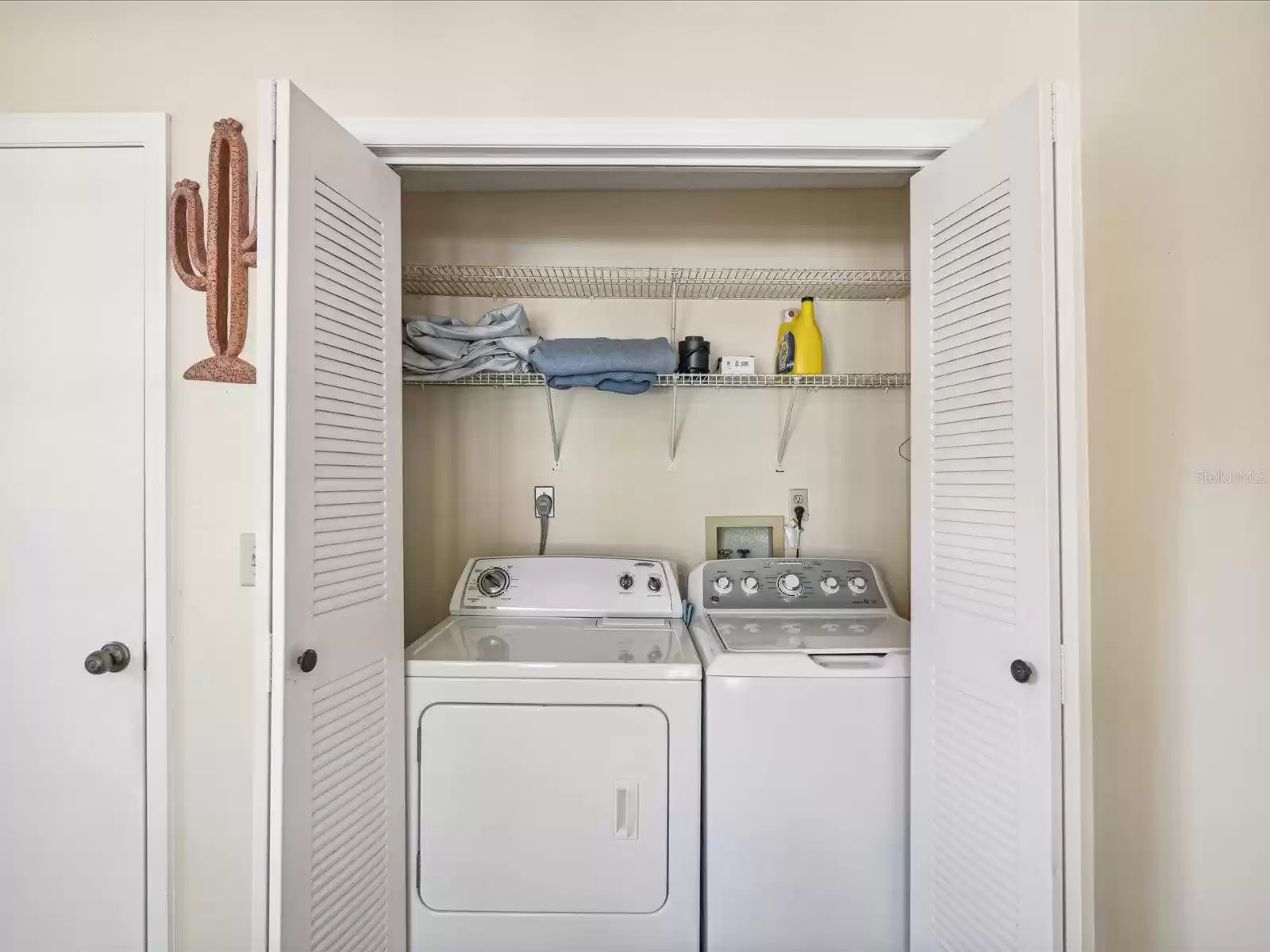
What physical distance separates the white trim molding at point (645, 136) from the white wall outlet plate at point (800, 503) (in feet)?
3.67

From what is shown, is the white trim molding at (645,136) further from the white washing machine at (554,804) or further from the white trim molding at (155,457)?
the white washing machine at (554,804)

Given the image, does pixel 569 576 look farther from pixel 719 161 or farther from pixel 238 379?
pixel 719 161

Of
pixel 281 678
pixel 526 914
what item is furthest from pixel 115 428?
pixel 526 914

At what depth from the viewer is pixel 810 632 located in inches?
68.1

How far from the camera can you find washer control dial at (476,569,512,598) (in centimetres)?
194

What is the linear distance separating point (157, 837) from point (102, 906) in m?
0.24

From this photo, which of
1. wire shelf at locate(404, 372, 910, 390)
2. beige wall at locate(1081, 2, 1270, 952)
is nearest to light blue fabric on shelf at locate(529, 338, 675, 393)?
wire shelf at locate(404, 372, 910, 390)

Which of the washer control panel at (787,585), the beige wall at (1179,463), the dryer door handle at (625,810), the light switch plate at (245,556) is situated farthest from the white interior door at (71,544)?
the beige wall at (1179,463)

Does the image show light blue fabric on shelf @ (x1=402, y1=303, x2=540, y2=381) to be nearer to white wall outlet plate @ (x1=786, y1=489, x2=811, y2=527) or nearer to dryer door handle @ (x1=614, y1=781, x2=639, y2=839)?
white wall outlet plate @ (x1=786, y1=489, x2=811, y2=527)

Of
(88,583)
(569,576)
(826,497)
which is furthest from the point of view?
(826,497)

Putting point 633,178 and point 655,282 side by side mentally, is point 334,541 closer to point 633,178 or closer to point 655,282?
point 633,178

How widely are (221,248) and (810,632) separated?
1.71 m

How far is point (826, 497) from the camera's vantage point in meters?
2.21

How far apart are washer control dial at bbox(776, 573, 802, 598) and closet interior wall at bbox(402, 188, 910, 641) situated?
0.82ft
